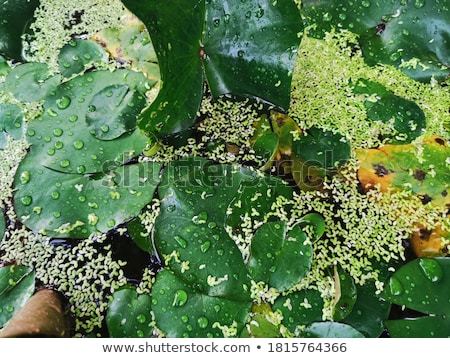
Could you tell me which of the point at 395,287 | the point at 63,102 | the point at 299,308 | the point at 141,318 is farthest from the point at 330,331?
the point at 63,102

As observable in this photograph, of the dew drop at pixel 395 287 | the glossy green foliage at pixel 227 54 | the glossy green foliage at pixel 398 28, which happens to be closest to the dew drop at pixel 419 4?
the glossy green foliage at pixel 398 28

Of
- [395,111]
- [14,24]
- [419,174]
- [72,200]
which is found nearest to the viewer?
[72,200]

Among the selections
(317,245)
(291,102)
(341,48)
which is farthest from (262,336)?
(341,48)

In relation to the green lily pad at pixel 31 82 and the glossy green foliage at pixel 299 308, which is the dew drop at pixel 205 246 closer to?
the glossy green foliage at pixel 299 308

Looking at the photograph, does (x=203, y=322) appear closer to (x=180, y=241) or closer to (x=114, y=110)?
(x=180, y=241)

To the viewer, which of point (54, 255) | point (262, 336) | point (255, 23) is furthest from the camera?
point (255, 23)

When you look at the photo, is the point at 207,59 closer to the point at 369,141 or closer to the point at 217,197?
the point at 217,197

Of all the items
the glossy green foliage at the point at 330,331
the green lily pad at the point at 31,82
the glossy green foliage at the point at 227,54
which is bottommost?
the glossy green foliage at the point at 330,331
